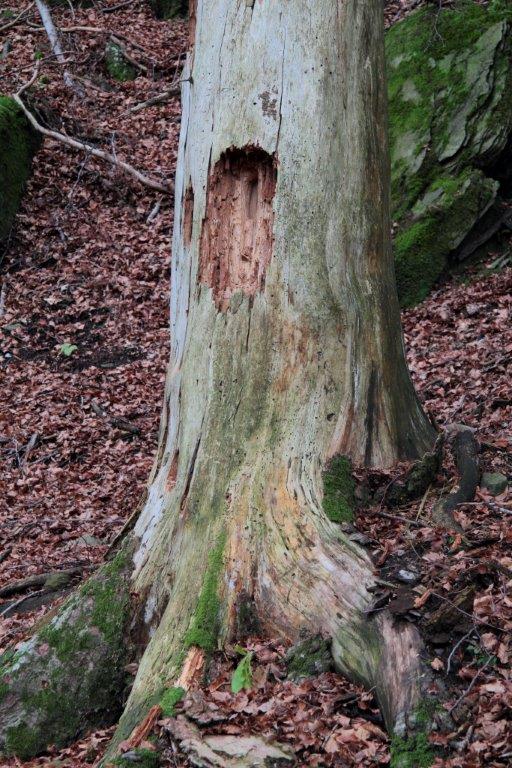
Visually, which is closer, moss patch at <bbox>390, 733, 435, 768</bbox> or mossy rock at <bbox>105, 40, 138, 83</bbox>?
moss patch at <bbox>390, 733, 435, 768</bbox>

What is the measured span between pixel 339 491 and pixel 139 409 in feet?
16.4

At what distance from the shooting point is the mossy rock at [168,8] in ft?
57.9

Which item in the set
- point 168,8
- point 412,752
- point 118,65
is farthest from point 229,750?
point 168,8

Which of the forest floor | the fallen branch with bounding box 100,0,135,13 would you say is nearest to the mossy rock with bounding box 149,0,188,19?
the forest floor

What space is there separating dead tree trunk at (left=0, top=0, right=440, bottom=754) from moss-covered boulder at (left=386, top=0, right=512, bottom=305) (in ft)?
17.3

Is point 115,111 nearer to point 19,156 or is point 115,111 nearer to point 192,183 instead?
point 19,156

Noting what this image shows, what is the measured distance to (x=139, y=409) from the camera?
342 inches

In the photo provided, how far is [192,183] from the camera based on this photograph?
4.50 metres

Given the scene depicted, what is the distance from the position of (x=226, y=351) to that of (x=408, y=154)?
284 inches

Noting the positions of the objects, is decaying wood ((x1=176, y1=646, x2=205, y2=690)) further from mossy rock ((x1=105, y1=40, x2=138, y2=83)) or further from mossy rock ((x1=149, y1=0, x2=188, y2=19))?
mossy rock ((x1=149, y1=0, x2=188, y2=19))

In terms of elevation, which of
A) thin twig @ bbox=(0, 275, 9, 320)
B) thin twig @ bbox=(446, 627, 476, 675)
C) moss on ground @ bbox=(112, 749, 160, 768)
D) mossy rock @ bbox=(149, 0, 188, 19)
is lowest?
moss on ground @ bbox=(112, 749, 160, 768)

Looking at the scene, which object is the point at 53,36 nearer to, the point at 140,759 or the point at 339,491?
the point at 339,491

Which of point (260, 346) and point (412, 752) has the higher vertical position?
point (260, 346)

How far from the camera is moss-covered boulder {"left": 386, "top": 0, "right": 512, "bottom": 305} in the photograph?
9680mm
